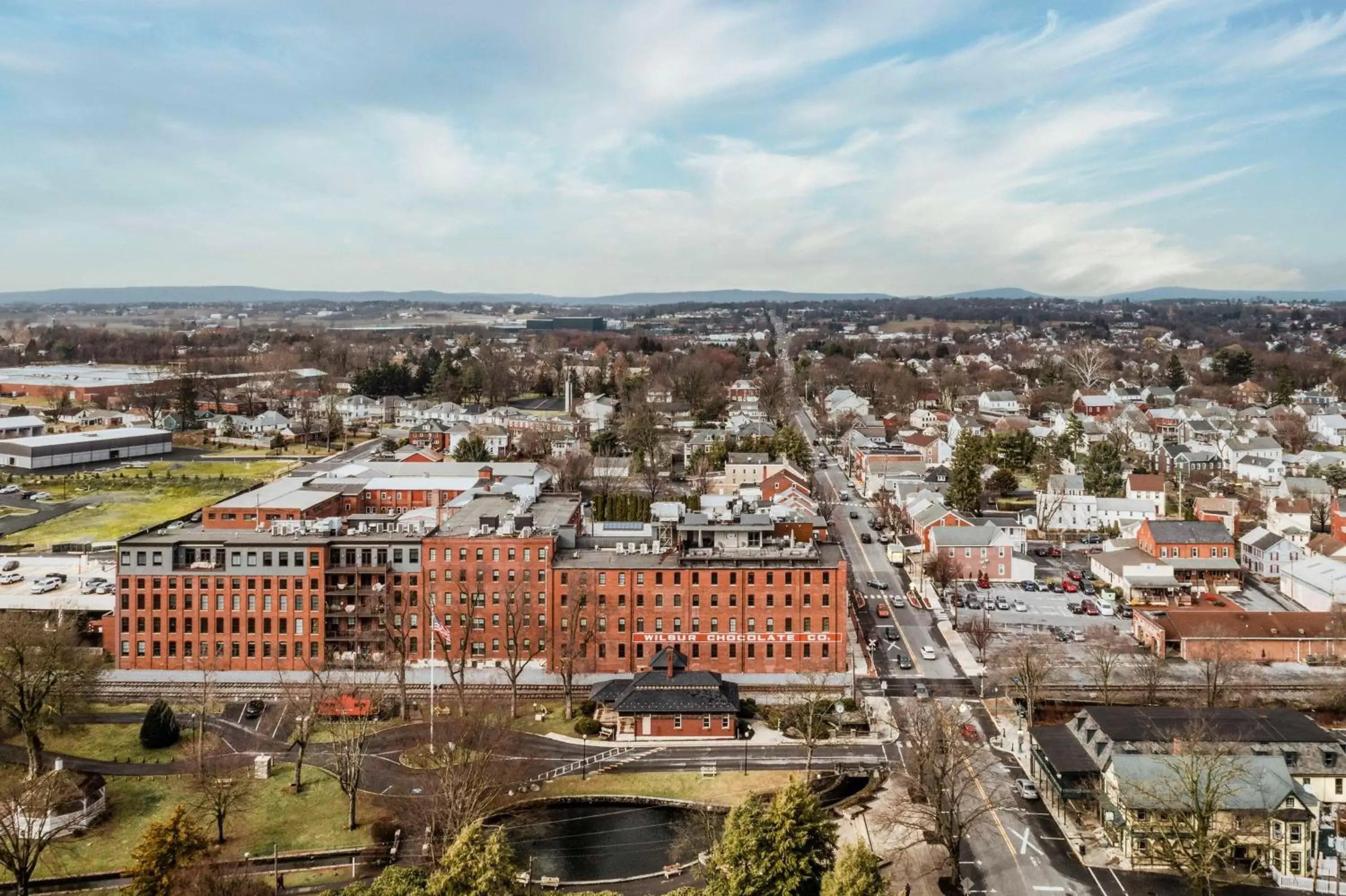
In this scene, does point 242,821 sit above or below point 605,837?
above

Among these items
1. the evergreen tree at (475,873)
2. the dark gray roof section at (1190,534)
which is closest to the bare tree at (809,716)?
the evergreen tree at (475,873)

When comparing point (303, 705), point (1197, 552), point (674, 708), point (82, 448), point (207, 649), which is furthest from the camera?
point (82, 448)

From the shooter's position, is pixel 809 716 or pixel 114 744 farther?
pixel 114 744

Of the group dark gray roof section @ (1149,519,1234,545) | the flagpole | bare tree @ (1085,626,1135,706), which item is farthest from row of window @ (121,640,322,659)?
dark gray roof section @ (1149,519,1234,545)

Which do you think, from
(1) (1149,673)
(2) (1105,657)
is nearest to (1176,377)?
(2) (1105,657)

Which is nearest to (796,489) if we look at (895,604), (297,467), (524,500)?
(895,604)

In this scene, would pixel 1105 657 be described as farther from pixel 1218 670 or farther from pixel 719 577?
pixel 719 577

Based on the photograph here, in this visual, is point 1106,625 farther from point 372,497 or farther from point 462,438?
point 462,438

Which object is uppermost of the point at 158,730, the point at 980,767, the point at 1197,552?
the point at 1197,552
